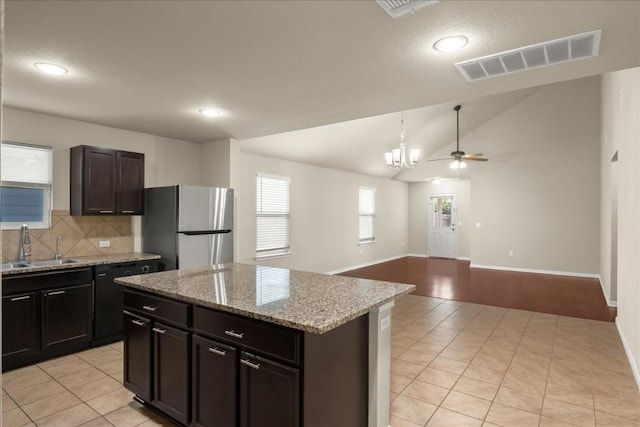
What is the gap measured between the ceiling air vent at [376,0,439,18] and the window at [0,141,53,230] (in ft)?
13.0

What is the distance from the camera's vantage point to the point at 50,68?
286 centimetres

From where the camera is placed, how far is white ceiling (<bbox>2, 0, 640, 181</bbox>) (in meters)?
2.10

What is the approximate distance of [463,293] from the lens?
6445 mm

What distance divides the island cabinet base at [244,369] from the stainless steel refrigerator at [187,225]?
70.3 inches

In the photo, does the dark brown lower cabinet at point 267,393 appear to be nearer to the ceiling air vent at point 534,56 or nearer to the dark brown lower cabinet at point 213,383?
the dark brown lower cabinet at point 213,383

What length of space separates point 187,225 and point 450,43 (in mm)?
3384

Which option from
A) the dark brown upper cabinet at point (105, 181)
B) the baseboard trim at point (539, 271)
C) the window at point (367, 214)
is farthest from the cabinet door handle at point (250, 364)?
the baseboard trim at point (539, 271)

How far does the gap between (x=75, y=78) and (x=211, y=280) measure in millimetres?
2054

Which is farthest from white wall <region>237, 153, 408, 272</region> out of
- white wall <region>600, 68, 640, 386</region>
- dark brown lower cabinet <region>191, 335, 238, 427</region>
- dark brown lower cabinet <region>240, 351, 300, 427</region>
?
white wall <region>600, 68, 640, 386</region>

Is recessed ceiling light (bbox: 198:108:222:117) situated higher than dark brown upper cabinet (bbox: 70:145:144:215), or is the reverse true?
recessed ceiling light (bbox: 198:108:222:117)

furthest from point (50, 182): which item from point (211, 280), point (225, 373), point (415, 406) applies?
point (415, 406)

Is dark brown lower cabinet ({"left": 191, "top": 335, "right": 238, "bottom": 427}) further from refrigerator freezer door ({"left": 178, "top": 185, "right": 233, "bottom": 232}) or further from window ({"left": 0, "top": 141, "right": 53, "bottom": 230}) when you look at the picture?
window ({"left": 0, "top": 141, "right": 53, "bottom": 230})

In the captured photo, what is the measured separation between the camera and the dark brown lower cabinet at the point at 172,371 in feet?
7.54

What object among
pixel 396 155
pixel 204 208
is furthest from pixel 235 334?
pixel 396 155
